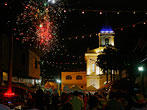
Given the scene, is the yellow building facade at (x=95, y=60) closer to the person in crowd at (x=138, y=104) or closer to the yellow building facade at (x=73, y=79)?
the yellow building facade at (x=73, y=79)

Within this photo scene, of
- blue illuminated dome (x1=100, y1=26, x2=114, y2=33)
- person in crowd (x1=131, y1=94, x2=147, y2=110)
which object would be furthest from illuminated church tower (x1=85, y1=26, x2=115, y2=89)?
person in crowd (x1=131, y1=94, x2=147, y2=110)

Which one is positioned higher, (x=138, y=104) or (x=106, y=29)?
(x=106, y=29)

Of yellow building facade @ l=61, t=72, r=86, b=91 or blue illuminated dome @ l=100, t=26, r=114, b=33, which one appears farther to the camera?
yellow building facade @ l=61, t=72, r=86, b=91

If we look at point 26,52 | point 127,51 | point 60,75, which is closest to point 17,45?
point 26,52

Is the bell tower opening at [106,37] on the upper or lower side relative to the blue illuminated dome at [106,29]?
lower

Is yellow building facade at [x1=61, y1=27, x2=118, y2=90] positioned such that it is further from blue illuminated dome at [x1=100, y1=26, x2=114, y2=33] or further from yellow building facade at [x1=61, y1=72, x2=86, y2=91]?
yellow building facade at [x1=61, y1=72, x2=86, y2=91]

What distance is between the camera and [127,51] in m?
38.4

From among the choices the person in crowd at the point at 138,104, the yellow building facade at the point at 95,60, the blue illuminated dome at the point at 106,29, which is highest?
the blue illuminated dome at the point at 106,29

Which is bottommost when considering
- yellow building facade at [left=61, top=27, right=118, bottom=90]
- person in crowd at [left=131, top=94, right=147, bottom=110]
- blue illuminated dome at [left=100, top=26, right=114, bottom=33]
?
person in crowd at [left=131, top=94, right=147, bottom=110]

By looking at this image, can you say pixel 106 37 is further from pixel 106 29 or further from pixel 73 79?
pixel 73 79

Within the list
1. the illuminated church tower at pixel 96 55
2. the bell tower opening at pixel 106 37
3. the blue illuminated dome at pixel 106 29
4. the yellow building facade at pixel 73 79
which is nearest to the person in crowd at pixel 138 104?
the illuminated church tower at pixel 96 55

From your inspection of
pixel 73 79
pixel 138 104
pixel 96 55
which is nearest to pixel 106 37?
pixel 96 55

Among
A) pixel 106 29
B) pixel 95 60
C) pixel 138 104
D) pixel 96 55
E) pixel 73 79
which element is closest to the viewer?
pixel 138 104

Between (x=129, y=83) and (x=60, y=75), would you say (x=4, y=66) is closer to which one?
(x=129, y=83)
